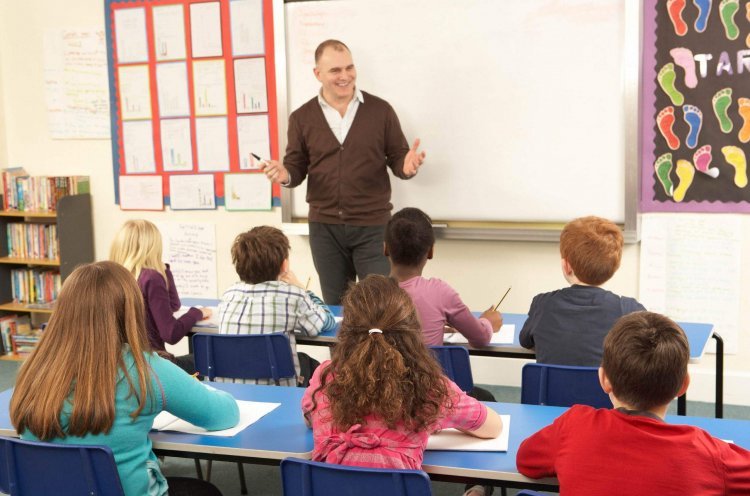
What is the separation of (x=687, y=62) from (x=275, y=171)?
2.10m

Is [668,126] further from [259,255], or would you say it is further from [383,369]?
[383,369]

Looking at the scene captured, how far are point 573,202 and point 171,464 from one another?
2.36 m

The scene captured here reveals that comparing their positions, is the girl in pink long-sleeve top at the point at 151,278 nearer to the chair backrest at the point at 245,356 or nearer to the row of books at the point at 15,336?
the chair backrest at the point at 245,356

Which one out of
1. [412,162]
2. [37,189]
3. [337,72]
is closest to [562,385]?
[412,162]

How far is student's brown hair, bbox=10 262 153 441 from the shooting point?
195cm

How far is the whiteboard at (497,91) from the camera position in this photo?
167 inches

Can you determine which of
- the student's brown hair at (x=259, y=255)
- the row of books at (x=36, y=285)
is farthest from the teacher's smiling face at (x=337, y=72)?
the row of books at (x=36, y=285)

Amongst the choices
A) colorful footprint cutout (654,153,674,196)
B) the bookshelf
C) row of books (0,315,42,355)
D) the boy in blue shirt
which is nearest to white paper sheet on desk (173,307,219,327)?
the boy in blue shirt

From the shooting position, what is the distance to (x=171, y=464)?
3807mm

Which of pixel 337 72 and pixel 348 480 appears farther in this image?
pixel 337 72

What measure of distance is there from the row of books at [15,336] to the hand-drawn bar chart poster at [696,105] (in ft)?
13.3

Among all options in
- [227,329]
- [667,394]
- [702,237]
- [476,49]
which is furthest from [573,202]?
[667,394]

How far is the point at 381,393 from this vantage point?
1883 mm

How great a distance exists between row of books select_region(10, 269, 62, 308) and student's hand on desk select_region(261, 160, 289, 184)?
2.12 m
